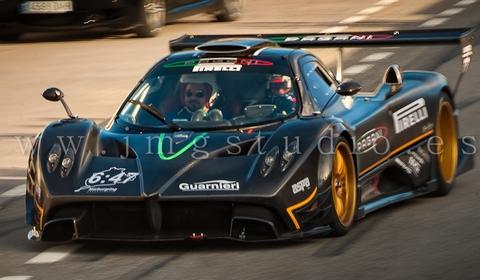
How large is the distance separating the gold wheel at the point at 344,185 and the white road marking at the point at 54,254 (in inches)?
65.3

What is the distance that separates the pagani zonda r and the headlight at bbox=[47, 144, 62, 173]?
0.4 inches

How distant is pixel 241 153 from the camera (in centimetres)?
888

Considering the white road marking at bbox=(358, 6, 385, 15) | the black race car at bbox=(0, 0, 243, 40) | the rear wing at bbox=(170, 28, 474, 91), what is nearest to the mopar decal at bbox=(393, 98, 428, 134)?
the rear wing at bbox=(170, 28, 474, 91)

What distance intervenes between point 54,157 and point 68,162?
0.14 metres

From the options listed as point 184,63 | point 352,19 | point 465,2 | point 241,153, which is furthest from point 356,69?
point 241,153

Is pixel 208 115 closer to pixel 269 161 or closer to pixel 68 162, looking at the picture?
pixel 269 161

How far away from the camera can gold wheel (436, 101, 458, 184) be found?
10.9 meters

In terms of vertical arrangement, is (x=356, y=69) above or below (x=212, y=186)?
below

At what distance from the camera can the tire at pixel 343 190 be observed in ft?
29.0

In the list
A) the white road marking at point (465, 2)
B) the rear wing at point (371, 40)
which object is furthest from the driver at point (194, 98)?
the white road marking at point (465, 2)

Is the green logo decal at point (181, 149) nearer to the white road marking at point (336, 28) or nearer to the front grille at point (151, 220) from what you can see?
the front grille at point (151, 220)

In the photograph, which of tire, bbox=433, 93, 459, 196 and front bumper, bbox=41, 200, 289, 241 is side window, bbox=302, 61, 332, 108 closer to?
tire, bbox=433, 93, 459, 196

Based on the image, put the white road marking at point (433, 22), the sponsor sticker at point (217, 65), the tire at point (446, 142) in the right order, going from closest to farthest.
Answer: the sponsor sticker at point (217, 65) < the tire at point (446, 142) < the white road marking at point (433, 22)

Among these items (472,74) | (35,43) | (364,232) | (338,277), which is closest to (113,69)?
(35,43)
